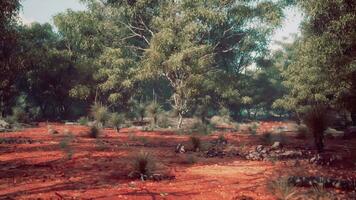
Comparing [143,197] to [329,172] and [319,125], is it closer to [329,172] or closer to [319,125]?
[329,172]

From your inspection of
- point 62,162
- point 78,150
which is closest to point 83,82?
point 78,150

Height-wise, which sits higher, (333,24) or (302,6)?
(302,6)

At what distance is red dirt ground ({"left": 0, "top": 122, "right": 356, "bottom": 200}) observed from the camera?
23.1 ft

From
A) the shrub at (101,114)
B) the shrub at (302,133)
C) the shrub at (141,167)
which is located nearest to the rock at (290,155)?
the shrub at (141,167)

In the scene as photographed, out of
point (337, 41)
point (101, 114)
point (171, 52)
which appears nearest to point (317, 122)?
point (337, 41)

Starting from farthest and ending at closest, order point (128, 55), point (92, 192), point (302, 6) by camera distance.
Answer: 1. point (128, 55)
2. point (302, 6)
3. point (92, 192)

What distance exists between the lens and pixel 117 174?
9062mm

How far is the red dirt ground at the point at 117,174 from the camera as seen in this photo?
7.05m

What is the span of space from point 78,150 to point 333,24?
10914 millimetres

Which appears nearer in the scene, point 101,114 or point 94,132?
point 94,132

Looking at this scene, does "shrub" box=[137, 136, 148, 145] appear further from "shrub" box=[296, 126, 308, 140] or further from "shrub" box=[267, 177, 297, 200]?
"shrub" box=[267, 177, 297, 200]

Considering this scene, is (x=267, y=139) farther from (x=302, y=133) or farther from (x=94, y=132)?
(x=94, y=132)

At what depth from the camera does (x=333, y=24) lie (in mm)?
13922

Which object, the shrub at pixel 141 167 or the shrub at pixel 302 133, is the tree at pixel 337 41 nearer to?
the shrub at pixel 302 133
